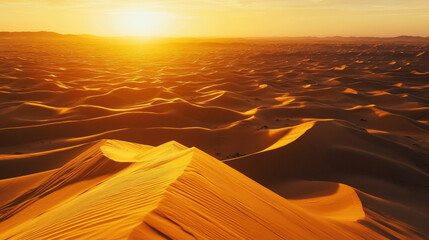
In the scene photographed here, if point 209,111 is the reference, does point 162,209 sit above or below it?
above

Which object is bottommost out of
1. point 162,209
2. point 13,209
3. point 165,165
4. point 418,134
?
point 418,134

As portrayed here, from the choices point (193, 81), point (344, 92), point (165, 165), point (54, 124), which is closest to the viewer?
point (165, 165)

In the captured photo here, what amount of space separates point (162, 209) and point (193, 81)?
13469 mm

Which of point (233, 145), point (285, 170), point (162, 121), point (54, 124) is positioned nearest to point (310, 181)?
point (285, 170)

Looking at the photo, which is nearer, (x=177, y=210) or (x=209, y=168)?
(x=177, y=210)

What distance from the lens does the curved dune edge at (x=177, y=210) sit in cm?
151

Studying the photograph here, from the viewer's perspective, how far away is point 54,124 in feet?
22.2

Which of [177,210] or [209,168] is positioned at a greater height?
[177,210]

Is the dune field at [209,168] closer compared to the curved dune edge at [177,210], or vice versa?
the curved dune edge at [177,210]

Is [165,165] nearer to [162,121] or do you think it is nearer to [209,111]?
[162,121]

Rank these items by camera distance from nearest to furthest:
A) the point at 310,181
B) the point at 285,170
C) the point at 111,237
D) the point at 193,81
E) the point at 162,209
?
the point at 111,237
the point at 162,209
the point at 310,181
the point at 285,170
the point at 193,81

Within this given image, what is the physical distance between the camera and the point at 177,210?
1.64m

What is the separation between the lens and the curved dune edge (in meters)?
1.51

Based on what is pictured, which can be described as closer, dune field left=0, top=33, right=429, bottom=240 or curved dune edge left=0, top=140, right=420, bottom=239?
curved dune edge left=0, top=140, right=420, bottom=239
